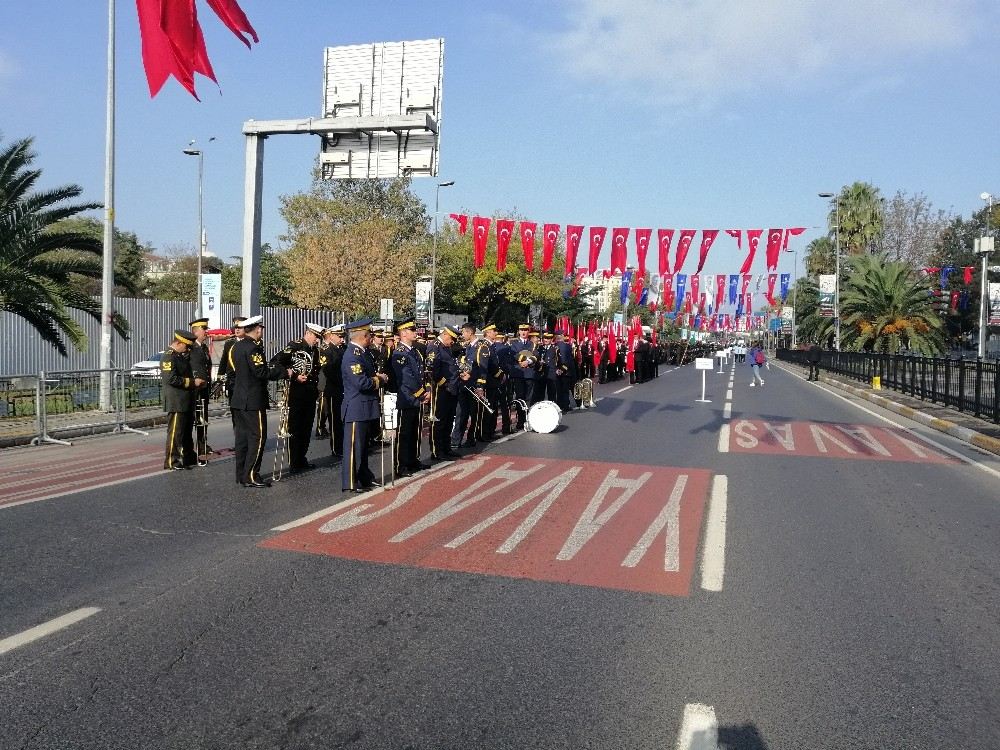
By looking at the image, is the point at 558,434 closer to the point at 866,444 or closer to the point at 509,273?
the point at 866,444

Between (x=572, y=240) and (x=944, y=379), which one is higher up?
(x=572, y=240)

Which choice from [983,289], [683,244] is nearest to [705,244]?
[683,244]

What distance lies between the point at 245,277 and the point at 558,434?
298 inches

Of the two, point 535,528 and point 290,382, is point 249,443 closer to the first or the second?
point 290,382

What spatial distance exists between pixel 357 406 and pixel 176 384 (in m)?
2.99

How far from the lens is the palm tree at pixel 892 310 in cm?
3706

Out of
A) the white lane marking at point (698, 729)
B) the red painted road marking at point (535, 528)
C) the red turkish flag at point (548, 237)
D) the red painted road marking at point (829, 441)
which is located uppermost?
the red turkish flag at point (548, 237)

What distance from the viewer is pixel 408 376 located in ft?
33.2

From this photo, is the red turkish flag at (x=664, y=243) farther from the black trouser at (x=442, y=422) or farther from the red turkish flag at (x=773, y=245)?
the black trouser at (x=442, y=422)

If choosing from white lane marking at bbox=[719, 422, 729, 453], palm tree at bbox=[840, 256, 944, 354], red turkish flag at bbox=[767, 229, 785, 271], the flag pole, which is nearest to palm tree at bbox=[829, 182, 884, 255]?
palm tree at bbox=[840, 256, 944, 354]

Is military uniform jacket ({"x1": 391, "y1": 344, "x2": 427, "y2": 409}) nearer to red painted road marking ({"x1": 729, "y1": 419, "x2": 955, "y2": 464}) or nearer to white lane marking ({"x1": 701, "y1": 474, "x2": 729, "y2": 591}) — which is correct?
white lane marking ({"x1": 701, "y1": 474, "x2": 729, "y2": 591})

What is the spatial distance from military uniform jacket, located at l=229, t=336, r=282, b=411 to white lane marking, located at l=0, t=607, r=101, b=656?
4.35 m

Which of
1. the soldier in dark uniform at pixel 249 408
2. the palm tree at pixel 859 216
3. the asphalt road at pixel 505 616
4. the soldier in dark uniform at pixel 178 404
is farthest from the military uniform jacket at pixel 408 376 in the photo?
the palm tree at pixel 859 216

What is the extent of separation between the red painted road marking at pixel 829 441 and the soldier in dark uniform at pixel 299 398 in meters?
6.19
